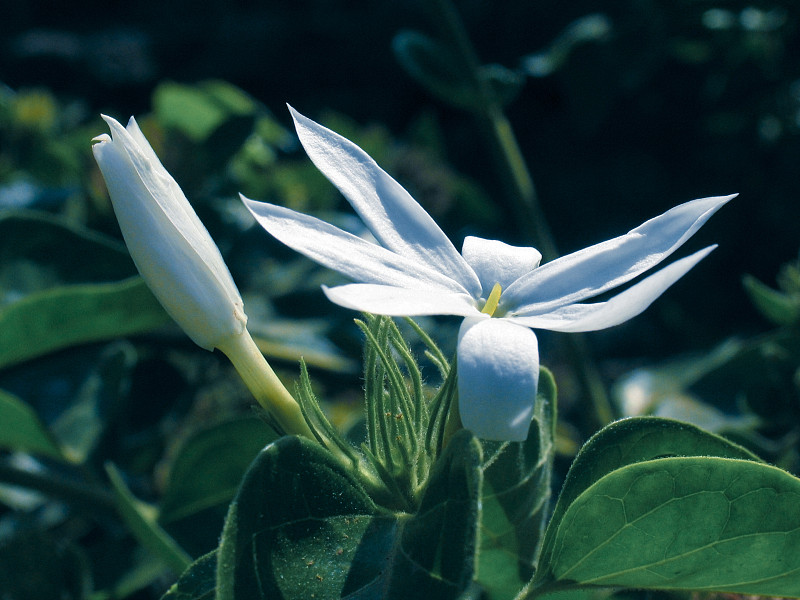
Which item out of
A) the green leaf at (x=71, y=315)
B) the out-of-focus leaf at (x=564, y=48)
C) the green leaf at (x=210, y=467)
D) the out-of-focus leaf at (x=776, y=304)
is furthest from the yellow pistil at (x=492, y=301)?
the out-of-focus leaf at (x=564, y=48)

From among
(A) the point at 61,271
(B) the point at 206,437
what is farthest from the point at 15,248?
(B) the point at 206,437

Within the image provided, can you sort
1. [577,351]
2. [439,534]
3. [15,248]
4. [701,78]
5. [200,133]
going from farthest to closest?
[701,78] → [200,133] → [577,351] → [15,248] → [439,534]

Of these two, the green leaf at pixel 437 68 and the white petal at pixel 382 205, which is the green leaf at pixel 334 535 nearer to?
the white petal at pixel 382 205

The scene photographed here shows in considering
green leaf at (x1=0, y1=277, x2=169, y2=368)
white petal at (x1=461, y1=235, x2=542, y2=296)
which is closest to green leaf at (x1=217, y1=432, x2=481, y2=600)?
white petal at (x1=461, y1=235, x2=542, y2=296)

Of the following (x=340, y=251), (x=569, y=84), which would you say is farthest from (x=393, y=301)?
(x=569, y=84)

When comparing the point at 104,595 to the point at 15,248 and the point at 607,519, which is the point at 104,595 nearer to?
the point at 15,248

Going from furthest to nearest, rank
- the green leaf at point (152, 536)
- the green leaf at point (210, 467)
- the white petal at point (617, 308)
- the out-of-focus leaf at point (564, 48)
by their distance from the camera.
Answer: the out-of-focus leaf at point (564, 48) < the green leaf at point (210, 467) < the green leaf at point (152, 536) < the white petal at point (617, 308)

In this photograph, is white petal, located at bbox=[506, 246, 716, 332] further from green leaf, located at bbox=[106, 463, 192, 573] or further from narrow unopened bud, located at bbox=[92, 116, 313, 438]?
green leaf, located at bbox=[106, 463, 192, 573]
